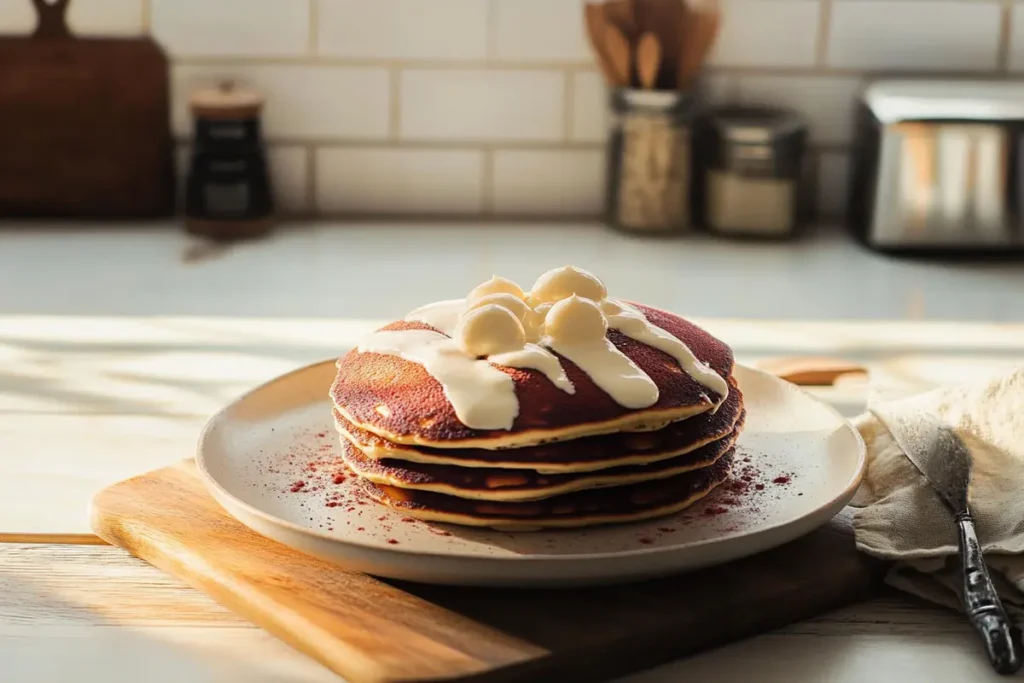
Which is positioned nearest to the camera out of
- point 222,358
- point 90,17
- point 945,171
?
point 222,358

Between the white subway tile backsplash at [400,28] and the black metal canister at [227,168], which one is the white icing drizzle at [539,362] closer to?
the black metal canister at [227,168]

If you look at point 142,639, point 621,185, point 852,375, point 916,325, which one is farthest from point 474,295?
point 621,185

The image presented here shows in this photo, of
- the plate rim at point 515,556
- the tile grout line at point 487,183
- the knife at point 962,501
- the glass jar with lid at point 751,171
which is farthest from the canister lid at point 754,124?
the plate rim at point 515,556

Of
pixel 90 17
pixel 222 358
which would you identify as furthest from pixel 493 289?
pixel 90 17

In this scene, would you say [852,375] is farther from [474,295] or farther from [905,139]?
[905,139]

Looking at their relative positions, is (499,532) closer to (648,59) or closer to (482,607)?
(482,607)

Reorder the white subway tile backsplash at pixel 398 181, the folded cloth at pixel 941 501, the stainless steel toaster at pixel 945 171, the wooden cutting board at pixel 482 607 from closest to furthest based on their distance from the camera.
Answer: the wooden cutting board at pixel 482 607, the folded cloth at pixel 941 501, the stainless steel toaster at pixel 945 171, the white subway tile backsplash at pixel 398 181
